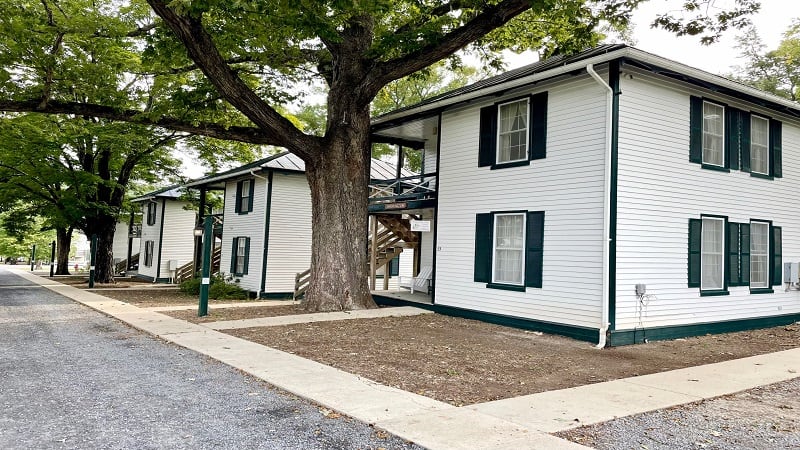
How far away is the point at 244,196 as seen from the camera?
2180 centimetres

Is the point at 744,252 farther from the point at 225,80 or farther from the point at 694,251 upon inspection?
the point at 225,80

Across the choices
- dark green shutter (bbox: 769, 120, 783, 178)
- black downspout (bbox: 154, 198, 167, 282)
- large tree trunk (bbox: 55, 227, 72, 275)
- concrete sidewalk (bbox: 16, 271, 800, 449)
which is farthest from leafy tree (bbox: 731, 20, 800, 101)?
large tree trunk (bbox: 55, 227, 72, 275)

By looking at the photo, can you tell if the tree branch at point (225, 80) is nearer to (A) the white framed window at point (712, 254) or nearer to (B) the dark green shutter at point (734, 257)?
(A) the white framed window at point (712, 254)

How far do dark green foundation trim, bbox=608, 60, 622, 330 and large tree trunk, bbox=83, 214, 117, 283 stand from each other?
23.1 m

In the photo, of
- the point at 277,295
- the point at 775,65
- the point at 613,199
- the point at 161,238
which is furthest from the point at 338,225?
the point at 775,65

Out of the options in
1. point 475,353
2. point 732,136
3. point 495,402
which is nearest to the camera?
point 495,402

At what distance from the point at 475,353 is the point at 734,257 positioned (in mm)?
7201

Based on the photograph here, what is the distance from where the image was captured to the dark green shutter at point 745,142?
40.8 feet

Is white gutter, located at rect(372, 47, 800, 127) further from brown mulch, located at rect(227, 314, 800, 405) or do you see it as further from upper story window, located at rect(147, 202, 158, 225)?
upper story window, located at rect(147, 202, 158, 225)

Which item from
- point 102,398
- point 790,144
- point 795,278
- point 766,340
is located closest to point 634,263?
point 766,340

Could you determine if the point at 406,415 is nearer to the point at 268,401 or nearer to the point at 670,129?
the point at 268,401

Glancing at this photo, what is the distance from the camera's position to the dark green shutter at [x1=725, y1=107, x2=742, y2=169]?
12.1 metres

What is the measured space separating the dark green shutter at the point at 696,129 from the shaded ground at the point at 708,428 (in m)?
6.31

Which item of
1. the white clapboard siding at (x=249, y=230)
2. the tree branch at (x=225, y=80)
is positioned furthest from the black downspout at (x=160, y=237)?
the tree branch at (x=225, y=80)
